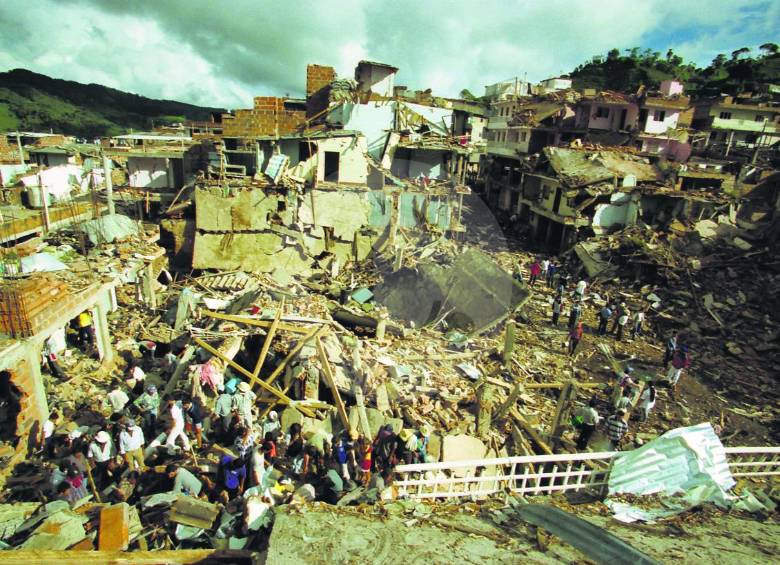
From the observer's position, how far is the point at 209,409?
334 inches

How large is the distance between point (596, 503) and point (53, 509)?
295 inches

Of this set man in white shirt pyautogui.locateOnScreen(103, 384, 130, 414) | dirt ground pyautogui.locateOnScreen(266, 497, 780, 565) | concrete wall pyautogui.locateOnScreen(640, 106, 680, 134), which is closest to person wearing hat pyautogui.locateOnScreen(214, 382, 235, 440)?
man in white shirt pyautogui.locateOnScreen(103, 384, 130, 414)

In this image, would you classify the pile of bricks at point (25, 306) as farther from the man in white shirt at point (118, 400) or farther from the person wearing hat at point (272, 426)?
the person wearing hat at point (272, 426)

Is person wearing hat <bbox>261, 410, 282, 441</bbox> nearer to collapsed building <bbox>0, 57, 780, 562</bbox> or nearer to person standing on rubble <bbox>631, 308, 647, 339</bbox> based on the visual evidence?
collapsed building <bbox>0, 57, 780, 562</bbox>

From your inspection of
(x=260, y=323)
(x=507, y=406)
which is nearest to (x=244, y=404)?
(x=260, y=323)

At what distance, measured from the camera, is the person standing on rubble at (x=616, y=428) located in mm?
8734

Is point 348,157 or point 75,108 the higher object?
point 75,108

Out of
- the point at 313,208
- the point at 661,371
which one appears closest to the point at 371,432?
the point at 661,371

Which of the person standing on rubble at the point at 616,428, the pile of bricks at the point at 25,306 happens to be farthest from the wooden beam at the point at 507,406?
the pile of bricks at the point at 25,306

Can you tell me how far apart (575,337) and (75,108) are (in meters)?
103

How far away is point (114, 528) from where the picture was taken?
5395mm

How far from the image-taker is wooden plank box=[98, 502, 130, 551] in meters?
5.23

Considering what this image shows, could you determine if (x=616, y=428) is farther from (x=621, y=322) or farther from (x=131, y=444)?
(x=131, y=444)

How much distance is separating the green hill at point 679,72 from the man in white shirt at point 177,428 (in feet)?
186
